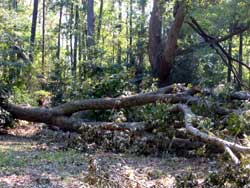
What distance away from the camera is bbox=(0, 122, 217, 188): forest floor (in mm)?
4230

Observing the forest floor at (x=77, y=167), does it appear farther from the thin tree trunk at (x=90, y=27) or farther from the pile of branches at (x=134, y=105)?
the thin tree trunk at (x=90, y=27)

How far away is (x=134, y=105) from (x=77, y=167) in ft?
9.50

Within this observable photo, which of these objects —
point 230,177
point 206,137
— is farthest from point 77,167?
point 230,177

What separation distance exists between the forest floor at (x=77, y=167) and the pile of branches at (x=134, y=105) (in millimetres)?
478

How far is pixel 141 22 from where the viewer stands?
18391 millimetres

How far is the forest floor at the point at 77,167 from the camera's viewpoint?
167 inches

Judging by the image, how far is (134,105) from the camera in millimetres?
8289

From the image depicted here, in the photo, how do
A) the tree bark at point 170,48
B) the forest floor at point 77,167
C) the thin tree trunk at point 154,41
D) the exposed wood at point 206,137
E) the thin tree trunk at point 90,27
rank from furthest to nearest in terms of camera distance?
the thin tree trunk at point 90,27 < the thin tree trunk at point 154,41 < the tree bark at point 170,48 < the exposed wood at point 206,137 < the forest floor at point 77,167

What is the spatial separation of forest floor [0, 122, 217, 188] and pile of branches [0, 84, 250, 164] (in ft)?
1.57

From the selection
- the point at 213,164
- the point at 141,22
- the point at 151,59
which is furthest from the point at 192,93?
the point at 141,22

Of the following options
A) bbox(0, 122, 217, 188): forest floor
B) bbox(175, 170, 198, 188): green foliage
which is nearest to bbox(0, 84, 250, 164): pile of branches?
bbox(0, 122, 217, 188): forest floor

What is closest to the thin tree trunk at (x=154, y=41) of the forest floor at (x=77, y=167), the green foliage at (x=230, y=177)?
the forest floor at (x=77, y=167)

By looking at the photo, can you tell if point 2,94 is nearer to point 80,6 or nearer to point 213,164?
point 213,164

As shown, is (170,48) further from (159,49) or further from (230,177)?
(230,177)
